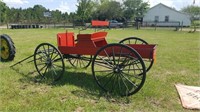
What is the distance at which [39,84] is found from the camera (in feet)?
15.9

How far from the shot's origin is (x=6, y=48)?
22.5ft

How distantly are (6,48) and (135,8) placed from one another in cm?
4437

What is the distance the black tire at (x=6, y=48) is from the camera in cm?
662

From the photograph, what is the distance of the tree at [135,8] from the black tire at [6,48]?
4389 cm

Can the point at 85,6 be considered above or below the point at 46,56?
above

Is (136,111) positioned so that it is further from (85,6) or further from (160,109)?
(85,6)

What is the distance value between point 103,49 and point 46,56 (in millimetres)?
1702

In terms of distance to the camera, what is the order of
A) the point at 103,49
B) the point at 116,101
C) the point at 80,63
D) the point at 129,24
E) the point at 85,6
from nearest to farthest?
the point at 116,101
the point at 103,49
the point at 80,63
the point at 129,24
the point at 85,6

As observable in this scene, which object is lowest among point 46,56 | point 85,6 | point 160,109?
point 160,109

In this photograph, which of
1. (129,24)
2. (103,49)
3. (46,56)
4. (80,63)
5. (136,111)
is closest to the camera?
(136,111)

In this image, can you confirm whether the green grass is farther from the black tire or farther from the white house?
the white house

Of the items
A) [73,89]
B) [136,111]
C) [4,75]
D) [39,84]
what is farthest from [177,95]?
[4,75]

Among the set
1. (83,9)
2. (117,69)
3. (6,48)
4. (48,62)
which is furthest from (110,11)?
(117,69)

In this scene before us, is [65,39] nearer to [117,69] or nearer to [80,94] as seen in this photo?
[80,94]
